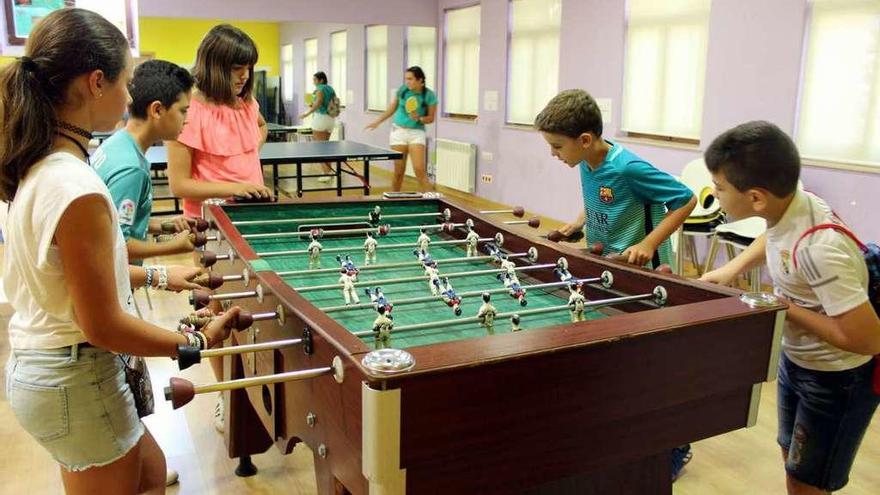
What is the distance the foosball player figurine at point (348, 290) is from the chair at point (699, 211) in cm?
268

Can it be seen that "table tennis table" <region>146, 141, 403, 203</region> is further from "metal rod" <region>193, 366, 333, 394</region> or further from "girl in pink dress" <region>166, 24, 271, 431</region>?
"metal rod" <region>193, 366, 333, 394</region>

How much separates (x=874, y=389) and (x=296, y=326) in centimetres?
127

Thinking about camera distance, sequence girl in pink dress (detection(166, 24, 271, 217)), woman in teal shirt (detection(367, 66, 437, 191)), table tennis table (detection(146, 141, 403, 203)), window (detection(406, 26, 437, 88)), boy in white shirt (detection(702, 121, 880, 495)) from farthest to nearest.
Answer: window (detection(406, 26, 437, 88)), woman in teal shirt (detection(367, 66, 437, 191)), table tennis table (detection(146, 141, 403, 203)), girl in pink dress (detection(166, 24, 271, 217)), boy in white shirt (detection(702, 121, 880, 495))

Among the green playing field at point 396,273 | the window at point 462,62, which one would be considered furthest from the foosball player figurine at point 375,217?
the window at point 462,62

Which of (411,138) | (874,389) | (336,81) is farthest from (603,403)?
(336,81)

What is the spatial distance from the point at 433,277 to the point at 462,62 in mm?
6247

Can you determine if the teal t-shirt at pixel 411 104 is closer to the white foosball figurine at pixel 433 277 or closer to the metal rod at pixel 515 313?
the white foosball figurine at pixel 433 277

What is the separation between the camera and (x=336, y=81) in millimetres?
10625

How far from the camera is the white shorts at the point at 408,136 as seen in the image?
7.33 m

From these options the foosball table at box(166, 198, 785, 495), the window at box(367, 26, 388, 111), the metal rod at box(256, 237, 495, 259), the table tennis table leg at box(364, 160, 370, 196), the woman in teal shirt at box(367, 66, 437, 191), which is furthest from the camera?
the window at box(367, 26, 388, 111)

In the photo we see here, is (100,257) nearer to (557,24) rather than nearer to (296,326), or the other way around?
(296,326)

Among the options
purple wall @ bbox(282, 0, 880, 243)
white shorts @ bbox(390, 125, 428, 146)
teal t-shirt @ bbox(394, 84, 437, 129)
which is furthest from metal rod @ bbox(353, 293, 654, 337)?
white shorts @ bbox(390, 125, 428, 146)

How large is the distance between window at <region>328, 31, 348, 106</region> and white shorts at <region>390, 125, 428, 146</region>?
323cm

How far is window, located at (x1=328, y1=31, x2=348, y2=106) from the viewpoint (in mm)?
10106
